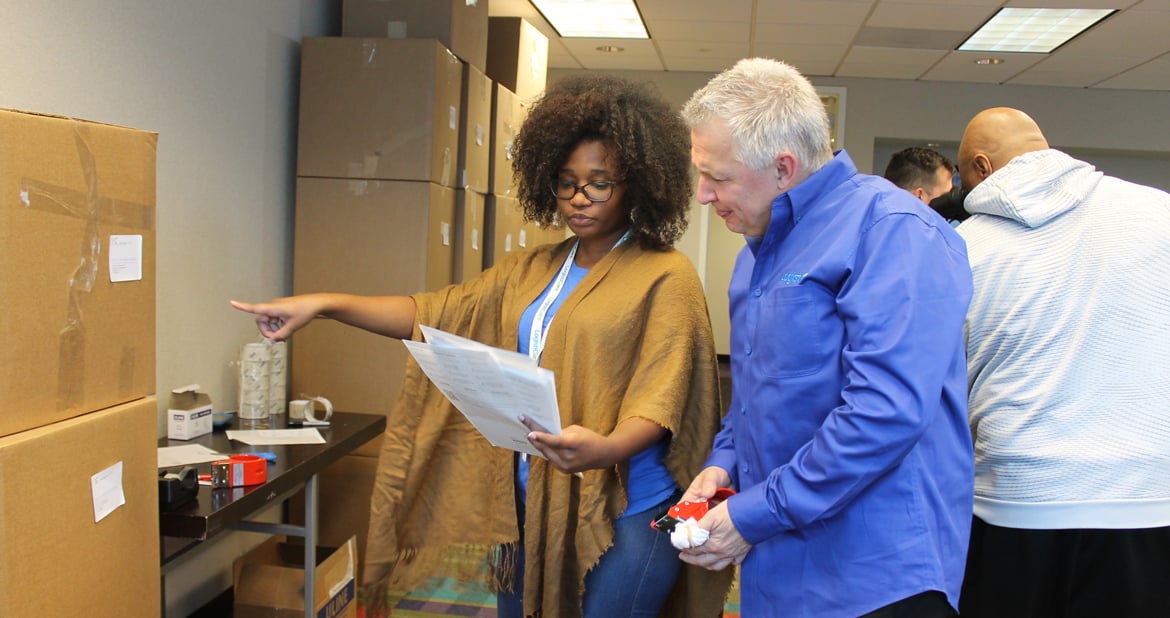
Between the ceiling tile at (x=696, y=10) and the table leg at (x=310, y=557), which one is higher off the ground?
the ceiling tile at (x=696, y=10)

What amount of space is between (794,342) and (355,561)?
2.00m

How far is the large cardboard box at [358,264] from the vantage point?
3.00 meters

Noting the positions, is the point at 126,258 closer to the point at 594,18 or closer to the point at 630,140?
the point at 630,140

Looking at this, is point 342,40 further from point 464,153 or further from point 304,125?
point 464,153

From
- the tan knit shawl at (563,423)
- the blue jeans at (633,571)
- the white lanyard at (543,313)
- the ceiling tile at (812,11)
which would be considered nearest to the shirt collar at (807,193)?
the tan knit shawl at (563,423)

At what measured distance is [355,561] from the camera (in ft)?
9.04

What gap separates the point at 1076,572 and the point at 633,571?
74 centimetres

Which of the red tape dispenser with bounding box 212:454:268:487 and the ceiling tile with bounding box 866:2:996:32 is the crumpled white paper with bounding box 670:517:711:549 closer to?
the red tape dispenser with bounding box 212:454:268:487

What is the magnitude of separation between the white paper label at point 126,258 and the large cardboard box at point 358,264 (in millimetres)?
1421

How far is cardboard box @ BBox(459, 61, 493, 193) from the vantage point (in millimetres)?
3342

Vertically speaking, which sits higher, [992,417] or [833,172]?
[833,172]

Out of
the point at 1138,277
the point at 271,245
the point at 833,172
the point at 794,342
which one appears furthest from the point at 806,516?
the point at 271,245

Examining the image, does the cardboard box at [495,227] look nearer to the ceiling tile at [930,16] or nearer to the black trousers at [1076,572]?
the black trousers at [1076,572]

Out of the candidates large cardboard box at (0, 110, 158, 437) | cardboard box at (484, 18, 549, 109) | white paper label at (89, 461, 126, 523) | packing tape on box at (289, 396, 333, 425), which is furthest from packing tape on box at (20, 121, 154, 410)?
cardboard box at (484, 18, 549, 109)
